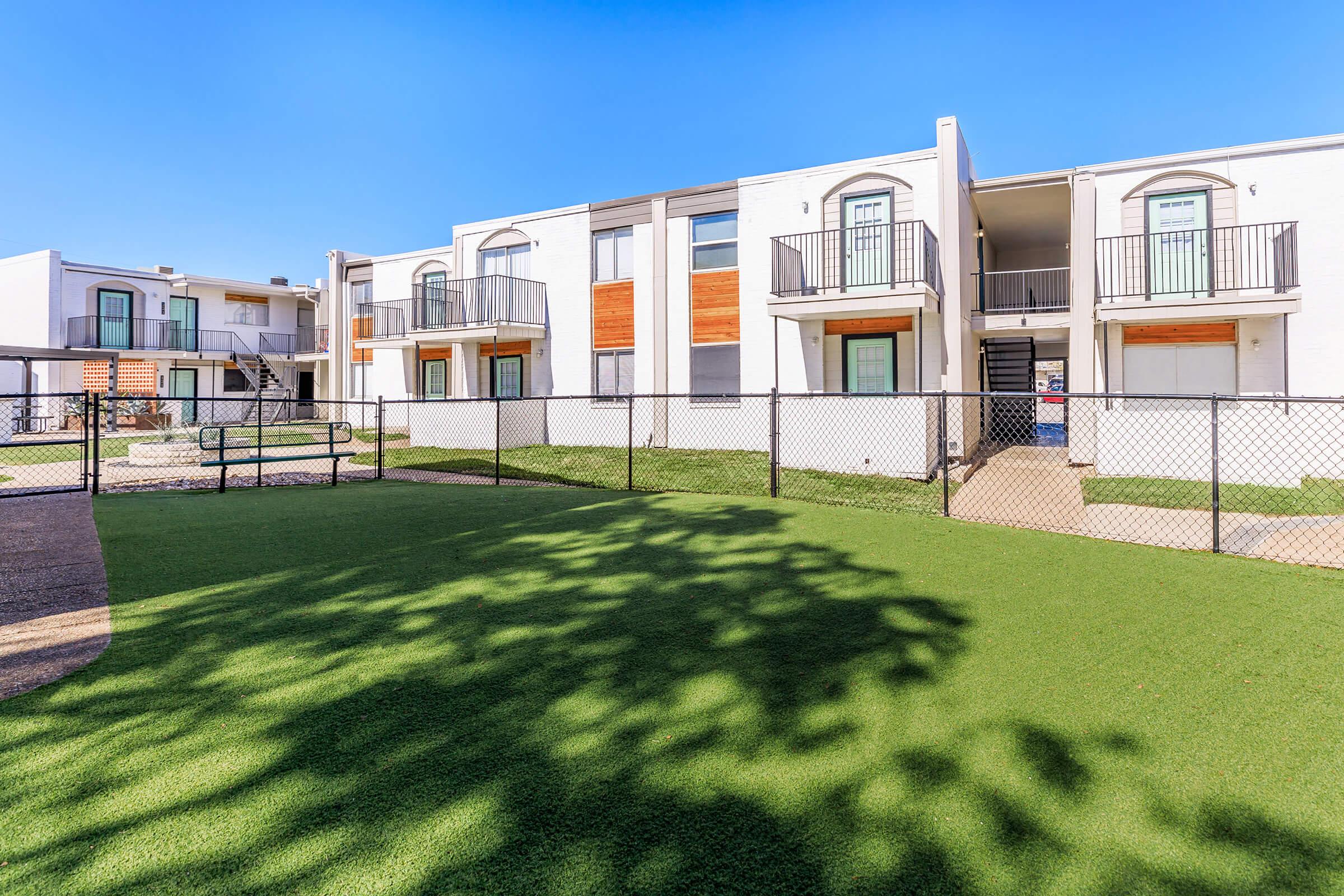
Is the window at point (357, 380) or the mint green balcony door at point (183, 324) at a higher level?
the mint green balcony door at point (183, 324)

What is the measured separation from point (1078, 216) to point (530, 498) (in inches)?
502

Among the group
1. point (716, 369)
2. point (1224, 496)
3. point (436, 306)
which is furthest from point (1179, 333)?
point (436, 306)

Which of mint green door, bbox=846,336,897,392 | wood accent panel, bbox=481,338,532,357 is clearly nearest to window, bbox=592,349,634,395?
wood accent panel, bbox=481,338,532,357

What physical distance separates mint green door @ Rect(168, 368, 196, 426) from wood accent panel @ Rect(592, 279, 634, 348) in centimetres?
2150

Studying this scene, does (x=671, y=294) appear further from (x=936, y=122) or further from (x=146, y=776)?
(x=146, y=776)

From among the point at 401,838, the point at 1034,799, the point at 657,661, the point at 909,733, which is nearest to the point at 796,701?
the point at 909,733

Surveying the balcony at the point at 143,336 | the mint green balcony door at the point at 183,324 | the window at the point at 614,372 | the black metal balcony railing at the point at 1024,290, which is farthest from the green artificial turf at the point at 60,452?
the black metal balcony railing at the point at 1024,290

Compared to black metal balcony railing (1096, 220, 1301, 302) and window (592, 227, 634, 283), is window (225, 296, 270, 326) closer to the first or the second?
window (592, 227, 634, 283)

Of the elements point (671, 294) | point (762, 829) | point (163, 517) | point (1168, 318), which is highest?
point (671, 294)

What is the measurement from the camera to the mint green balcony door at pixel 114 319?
29172mm

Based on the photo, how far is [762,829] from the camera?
2.37m

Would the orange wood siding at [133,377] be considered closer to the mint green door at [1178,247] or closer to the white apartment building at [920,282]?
the white apartment building at [920,282]

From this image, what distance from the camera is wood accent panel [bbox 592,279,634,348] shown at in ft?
59.9

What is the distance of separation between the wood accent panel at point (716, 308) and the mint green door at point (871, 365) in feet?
8.65
